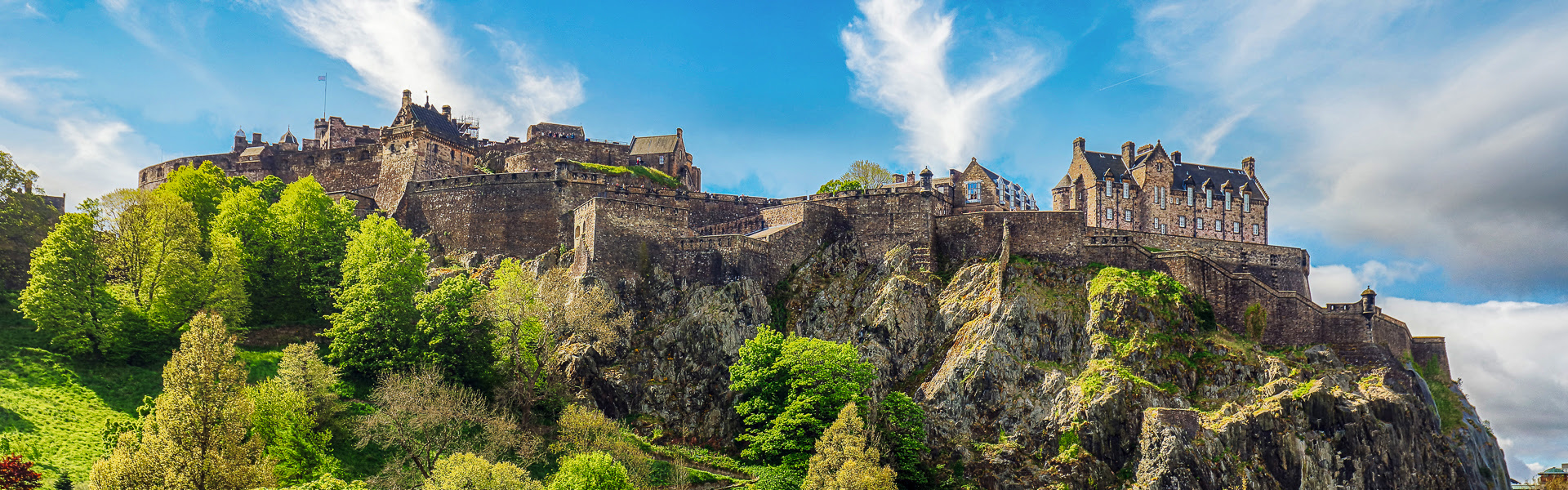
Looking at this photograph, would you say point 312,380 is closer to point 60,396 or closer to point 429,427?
point 429,427

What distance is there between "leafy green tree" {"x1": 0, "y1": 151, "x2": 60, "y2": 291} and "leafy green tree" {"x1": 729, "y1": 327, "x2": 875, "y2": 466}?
36.4 metres

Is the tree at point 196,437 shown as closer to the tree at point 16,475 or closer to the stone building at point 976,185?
the tree at point 16,475

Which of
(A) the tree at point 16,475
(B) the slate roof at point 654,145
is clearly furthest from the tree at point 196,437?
(B) the slate roof at point 654,145

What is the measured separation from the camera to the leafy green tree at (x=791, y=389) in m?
50.4

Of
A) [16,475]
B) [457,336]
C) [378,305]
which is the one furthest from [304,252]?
[16,475]

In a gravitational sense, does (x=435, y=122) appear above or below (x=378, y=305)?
above

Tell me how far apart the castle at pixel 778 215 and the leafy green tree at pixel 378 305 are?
9268 mm

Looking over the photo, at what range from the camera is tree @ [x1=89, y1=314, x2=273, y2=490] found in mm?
37125

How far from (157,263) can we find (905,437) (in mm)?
36452

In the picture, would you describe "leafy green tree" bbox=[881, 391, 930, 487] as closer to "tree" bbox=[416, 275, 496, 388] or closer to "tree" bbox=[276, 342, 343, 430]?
"tree" bbox=[416, 275, 496, 388]

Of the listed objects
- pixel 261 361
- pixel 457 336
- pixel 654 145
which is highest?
pixel 654 145

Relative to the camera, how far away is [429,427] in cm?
4438

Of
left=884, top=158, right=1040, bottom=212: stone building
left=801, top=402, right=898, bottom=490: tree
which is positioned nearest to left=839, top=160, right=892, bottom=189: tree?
left=884, top=158, right=1040, bottom=212: stone building

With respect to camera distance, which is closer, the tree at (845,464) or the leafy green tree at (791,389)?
the tree at (845,464)
